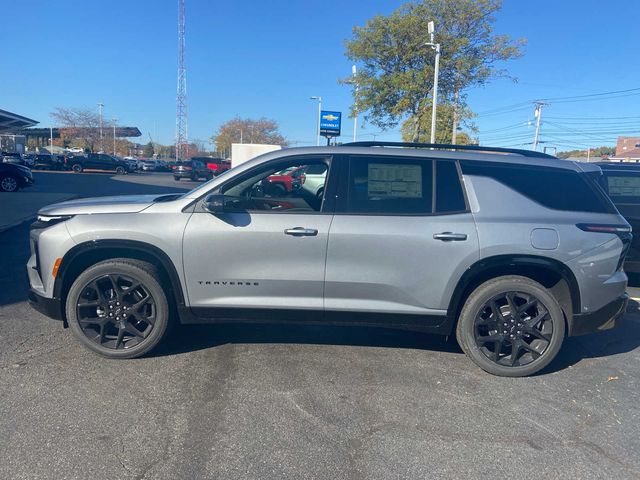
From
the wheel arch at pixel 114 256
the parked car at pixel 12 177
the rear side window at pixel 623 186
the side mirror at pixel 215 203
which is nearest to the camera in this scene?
the side mirror at pixel 215 203

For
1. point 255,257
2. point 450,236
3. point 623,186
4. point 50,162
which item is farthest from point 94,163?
point 450,236

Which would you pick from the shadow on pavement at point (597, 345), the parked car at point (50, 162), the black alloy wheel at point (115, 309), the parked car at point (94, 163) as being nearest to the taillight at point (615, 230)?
the shadow on pavement at point (597, 345)

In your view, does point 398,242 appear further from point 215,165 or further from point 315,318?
point 215,165

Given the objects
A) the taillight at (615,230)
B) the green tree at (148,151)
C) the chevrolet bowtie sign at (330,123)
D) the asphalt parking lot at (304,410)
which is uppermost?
the green tree at (148,151)

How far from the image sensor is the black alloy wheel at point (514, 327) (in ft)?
13.1

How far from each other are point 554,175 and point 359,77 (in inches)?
796

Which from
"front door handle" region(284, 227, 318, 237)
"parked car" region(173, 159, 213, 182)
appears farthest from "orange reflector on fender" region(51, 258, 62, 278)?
"parked car" region(173, 159, 213, 182)

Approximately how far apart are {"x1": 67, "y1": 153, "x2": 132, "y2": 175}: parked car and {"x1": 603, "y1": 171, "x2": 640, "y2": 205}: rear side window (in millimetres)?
44035

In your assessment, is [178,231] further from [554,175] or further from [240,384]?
[554,175]

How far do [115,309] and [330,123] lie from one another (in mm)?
29010

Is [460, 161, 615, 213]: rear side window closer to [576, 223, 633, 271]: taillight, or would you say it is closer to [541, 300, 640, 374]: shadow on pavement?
[576, 223, 633, 271]: taillight

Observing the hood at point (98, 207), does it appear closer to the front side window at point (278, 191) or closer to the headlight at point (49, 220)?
the headlight at point (49, 220)

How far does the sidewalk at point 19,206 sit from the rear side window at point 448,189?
32.3 feet

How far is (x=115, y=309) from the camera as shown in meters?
4.03
